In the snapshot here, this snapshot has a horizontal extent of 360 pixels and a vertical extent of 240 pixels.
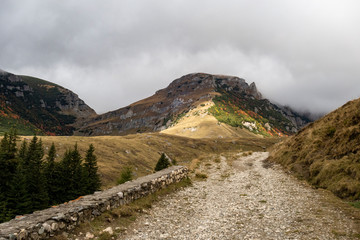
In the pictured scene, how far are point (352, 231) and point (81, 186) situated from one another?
158ft

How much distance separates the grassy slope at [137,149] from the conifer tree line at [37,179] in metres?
16.7

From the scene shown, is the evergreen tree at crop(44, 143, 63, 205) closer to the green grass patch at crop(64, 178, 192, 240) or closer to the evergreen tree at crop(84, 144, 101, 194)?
the evergreen tree at crop(84, 144, 101, 194)

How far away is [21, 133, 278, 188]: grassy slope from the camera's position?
82.0m

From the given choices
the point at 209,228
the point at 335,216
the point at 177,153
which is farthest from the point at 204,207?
the point at 177,153

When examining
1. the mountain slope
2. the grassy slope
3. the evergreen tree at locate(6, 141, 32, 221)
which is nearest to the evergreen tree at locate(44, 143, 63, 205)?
the evergreen tree at locate(6, 141, 32, 221)

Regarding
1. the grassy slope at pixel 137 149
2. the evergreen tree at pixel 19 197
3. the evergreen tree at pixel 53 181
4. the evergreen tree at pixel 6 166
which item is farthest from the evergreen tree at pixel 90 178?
the grassy slope at pixel 137 149

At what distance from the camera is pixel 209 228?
427 inches

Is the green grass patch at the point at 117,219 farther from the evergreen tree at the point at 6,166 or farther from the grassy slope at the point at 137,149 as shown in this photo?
the grassy slope at the point at 137,149

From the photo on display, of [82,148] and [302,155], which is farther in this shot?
[82,148]

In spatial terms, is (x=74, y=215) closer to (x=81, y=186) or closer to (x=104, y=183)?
(x=81, y=186)

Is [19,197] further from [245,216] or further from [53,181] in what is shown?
[245,216]

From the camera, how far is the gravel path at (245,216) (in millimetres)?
9686

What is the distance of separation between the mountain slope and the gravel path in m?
1.70

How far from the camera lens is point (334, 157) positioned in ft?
61.6
